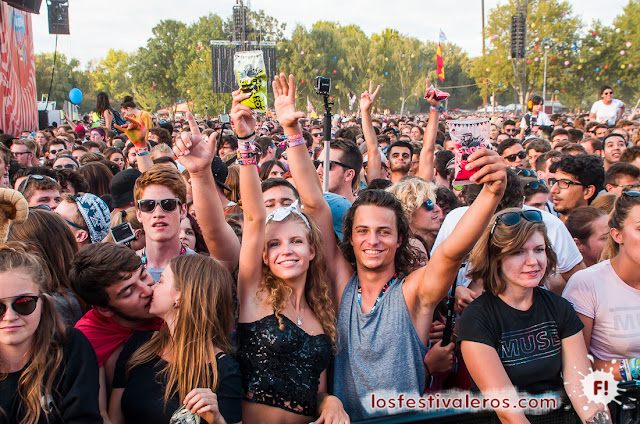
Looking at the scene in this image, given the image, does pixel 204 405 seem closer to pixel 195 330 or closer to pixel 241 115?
pixel 195 330

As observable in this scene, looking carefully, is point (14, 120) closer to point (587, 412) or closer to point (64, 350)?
point (64, 350)

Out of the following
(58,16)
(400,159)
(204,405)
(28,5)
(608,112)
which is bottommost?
(204,405)

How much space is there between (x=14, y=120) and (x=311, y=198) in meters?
16.0

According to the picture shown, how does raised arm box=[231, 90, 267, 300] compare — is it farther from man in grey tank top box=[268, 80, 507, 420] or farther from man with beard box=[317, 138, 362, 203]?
man with beard box=[317, 138, 362, 203]

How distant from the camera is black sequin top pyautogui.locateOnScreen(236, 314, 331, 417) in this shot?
2457 millimetres

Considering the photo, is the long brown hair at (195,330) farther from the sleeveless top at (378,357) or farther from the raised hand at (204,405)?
the sleeveless top at (378,357)

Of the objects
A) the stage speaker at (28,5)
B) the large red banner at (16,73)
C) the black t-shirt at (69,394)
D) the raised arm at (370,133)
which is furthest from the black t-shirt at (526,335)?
the large red banner at (16,73)

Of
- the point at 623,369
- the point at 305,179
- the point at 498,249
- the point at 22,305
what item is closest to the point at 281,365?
the point at 305,179

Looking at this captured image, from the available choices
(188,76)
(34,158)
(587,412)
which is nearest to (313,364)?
(587,412)

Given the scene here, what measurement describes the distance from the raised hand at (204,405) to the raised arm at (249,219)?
577 mm

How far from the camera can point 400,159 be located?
658 cm

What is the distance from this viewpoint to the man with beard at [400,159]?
657cm

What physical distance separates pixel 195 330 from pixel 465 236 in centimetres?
131

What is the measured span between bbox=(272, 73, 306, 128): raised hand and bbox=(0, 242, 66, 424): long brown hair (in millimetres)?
1402
